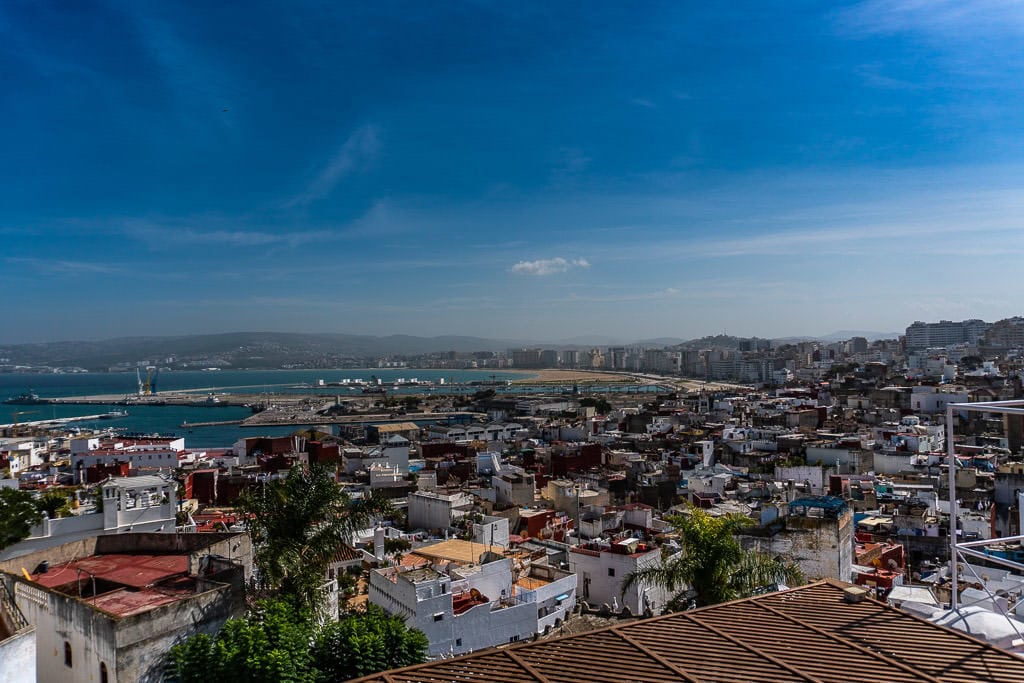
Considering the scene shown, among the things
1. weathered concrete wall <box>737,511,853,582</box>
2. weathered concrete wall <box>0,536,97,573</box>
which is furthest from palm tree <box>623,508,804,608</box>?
weathered concrete wall <box>0,536,97,573</box>

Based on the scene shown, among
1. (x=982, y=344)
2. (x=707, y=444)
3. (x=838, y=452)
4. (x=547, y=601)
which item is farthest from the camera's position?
(x=982, y=344)

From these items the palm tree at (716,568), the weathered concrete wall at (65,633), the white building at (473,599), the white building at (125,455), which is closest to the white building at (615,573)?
the white building at (473,599)

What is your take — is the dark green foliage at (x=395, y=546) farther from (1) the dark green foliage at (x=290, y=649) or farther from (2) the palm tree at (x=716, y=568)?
(2) the palm tree at (x=716, y=568)

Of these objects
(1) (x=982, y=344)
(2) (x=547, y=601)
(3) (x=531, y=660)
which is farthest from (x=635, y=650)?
(1) (x=982, y=344)

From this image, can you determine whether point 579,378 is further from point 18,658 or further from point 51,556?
point 18,658

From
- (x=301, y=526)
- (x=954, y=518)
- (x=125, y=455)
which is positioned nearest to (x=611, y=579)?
(x=301, y=526)

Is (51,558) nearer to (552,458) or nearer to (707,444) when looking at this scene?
(552,458)

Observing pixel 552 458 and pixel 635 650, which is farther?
pixel 552 458
